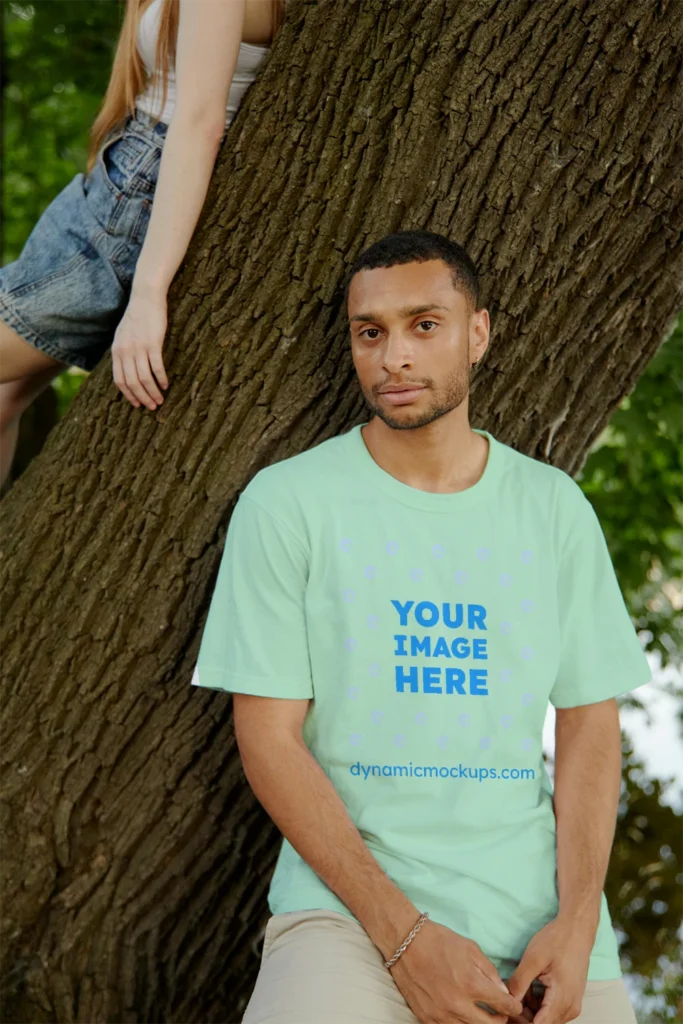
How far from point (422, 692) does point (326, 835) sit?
1.19ft

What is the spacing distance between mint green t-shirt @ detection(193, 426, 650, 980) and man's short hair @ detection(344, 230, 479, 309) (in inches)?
18.5

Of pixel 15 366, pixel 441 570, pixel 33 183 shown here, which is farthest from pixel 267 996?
pixel 33 183

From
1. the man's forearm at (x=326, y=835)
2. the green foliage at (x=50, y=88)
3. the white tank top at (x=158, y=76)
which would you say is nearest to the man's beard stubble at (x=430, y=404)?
the man's forearm at (x=326, y=835)

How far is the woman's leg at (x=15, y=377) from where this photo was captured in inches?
113

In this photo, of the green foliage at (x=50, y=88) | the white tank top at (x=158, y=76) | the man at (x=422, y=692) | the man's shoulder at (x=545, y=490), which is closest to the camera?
the man at (x=422, y=692)

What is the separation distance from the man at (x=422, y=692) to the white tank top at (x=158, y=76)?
67 centimetres

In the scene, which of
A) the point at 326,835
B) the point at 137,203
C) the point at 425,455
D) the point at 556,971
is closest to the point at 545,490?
the point at 425,455

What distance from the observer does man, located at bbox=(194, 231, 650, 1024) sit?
224cm

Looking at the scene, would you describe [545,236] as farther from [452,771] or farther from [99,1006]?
[99,1006]

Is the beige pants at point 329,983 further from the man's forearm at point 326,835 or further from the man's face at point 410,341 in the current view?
the man's face at point 410,341

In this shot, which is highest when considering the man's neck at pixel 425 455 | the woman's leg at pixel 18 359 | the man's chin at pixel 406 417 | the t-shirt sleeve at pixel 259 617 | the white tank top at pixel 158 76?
the white tank top at pixel 158 76

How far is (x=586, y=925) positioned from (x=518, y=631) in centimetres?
64

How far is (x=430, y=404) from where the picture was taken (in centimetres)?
250

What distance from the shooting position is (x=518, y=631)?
96.8 inches
